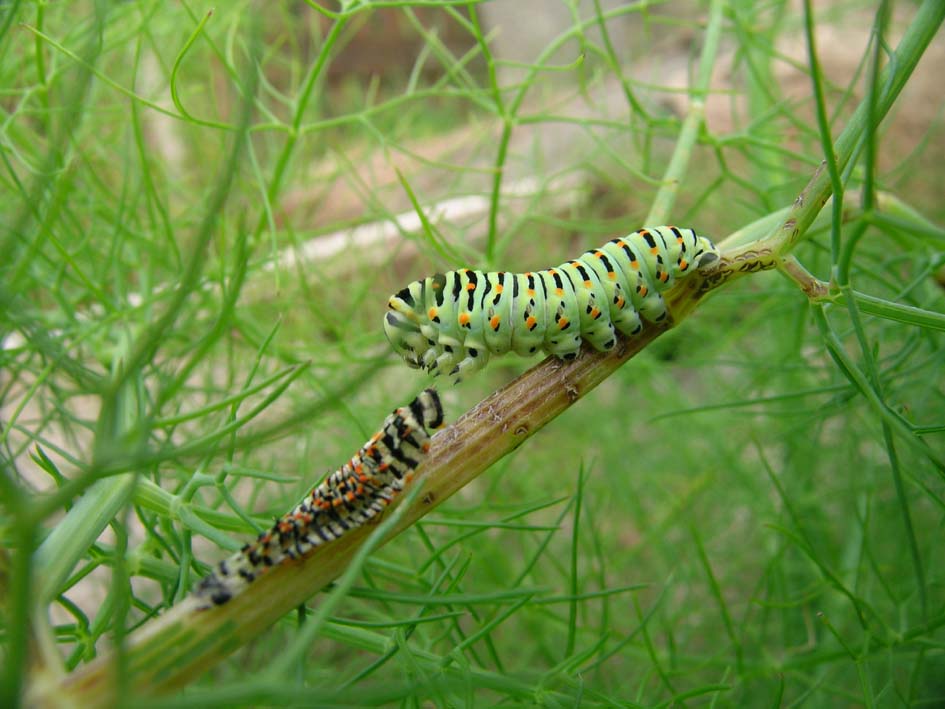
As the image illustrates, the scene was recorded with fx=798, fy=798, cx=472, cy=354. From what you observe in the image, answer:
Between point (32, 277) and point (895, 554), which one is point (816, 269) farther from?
point (32, 277)

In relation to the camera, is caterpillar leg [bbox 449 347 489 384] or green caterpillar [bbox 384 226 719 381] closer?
green caterpillar [bbox 384 226 719 381]

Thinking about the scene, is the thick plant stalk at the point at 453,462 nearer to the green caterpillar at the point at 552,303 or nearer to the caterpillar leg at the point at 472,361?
the green caterpillar at the point at 552,303

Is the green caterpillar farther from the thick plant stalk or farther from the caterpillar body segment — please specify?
the caterpillar body segment

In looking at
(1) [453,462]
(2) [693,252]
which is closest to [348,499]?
(1) [453,462]

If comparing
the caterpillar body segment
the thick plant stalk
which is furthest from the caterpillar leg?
the caterpillar body segment

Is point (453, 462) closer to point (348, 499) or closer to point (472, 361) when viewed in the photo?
point (348, 499)

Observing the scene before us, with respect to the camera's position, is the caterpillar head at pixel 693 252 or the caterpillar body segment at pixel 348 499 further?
the caterpillar head at pixel 693 252

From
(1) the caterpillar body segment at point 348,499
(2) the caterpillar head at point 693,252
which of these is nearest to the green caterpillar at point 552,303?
(2) the caterpillar head at point 693,252

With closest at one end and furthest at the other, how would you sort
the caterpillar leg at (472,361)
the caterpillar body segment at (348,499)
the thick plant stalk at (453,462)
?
the thick plant stalk at (453,462), the caterpillar body segment at (348,499), the caterpillar leg at (472,361)

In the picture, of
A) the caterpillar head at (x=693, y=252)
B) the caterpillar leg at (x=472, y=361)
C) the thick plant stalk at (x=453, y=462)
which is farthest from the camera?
the caterpillar leg at (x=472, y=361)
